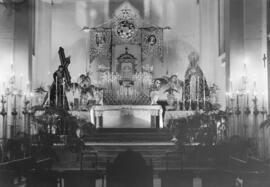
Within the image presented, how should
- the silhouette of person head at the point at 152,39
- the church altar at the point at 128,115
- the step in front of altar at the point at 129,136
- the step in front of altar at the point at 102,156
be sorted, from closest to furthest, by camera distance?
the step in front of altar at the point at 102,156, the step in front of altar at the point at 129,136, the church altar at the point at 128,115, the silhouette of person head at the point at 152,39

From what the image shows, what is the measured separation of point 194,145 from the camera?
5.80 m

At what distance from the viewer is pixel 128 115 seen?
13.6 metres

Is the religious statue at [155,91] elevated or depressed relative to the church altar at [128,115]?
elevated

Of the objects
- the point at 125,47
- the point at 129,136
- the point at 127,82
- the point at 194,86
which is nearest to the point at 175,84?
the point at 194,86

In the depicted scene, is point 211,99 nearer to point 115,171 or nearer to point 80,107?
point 80,107

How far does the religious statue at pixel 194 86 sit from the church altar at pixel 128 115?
1099mm

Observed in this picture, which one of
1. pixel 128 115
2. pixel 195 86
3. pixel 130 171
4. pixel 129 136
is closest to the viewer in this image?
pixel 130 171

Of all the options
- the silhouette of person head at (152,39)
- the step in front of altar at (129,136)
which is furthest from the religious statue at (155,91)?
the step in front of altar at (129,136)

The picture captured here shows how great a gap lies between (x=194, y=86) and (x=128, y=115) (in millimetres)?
2035

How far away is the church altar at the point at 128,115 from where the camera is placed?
13.6m

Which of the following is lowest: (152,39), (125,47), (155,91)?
(155,91)

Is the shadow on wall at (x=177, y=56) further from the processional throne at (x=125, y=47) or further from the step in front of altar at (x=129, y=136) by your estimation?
the step in front of altar at (x=129, y=136)

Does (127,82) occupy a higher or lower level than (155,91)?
higher

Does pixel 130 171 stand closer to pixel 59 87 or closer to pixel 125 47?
pixel 59 87
